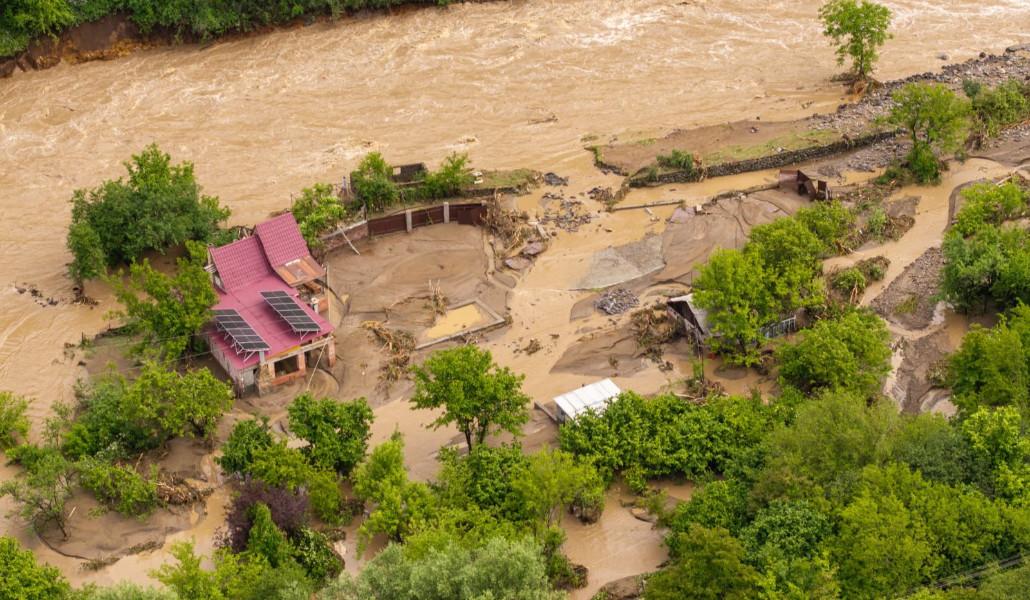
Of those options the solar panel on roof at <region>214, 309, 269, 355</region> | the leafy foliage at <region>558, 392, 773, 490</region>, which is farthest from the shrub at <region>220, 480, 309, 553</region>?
the leafy foliage at <region>558, 392, 773, 490</region>

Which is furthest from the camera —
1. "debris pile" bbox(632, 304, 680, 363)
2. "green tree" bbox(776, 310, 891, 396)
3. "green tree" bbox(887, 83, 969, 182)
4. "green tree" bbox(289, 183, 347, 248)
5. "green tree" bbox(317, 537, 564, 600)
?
"green tree" bbox(887, 83, 969, 182)

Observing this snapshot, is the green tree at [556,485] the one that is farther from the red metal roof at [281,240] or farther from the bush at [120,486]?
the red metal roof at [281,240]

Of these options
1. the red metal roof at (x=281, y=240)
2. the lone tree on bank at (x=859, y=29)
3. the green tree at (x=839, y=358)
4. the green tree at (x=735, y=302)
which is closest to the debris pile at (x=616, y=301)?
the green tree at (x=735, y=302)

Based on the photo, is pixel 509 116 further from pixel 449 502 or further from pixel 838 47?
pixel 449 502

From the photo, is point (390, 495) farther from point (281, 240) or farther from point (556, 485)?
point (281, 240)

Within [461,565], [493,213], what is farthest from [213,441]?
[493,213]

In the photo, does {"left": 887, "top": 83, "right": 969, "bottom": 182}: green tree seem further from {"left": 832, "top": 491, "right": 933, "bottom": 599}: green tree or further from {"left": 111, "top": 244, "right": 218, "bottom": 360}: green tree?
{"left": 111, "top": 244, "right": 218, "bottom": 360}: green tree
